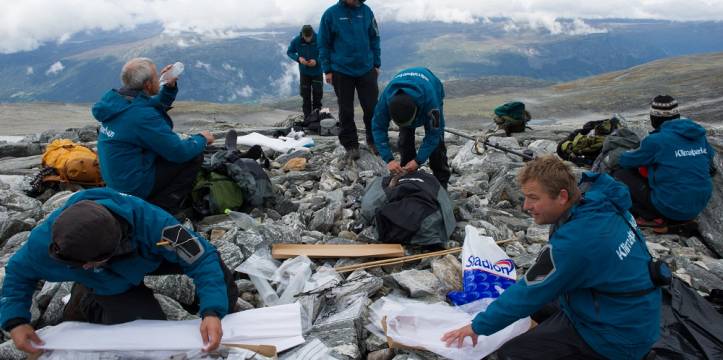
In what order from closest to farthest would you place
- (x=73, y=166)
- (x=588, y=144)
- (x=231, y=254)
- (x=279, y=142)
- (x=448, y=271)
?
1. (x=448, y=271)
2. (x=231, y=254)
3. (x=73, y=166)
4. (x=588, y=144)
5. (x=279, y=142)

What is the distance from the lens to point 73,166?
712cm

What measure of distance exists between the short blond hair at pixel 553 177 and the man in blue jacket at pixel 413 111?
298 cm

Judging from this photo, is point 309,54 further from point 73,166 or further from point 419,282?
point 419,282

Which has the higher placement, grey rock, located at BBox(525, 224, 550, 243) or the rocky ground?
the rocky ground

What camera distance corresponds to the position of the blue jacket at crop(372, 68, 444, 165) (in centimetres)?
618

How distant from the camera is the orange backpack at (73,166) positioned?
7137mm

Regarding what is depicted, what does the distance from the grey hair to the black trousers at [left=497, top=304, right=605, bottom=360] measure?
4258 millimetres

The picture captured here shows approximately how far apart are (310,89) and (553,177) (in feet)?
34.1

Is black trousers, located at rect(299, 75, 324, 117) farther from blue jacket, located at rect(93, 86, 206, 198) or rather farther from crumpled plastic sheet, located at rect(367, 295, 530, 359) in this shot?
crumpled plastic sheet, located at rect(367, 295, 530, 359)

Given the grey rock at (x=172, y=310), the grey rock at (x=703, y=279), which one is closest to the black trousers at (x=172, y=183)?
the grey rock at (x=172, y=310)

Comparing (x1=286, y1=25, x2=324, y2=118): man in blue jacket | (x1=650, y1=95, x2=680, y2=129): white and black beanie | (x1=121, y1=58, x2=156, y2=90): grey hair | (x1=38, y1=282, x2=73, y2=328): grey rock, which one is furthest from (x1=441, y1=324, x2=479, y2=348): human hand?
(x1=286, y1=25, x2=324, y2=118): man in blue jacket

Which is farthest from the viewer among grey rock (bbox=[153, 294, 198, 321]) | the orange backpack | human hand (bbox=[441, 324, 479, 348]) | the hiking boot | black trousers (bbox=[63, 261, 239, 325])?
the hiking boot

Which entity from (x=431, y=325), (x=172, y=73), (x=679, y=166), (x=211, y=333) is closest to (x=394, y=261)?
(x=431, y=325)

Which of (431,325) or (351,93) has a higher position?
(351,93)
